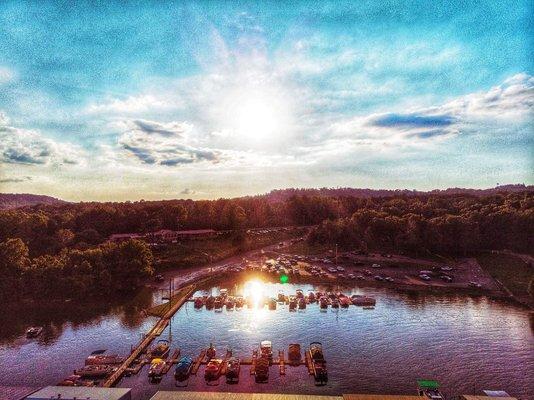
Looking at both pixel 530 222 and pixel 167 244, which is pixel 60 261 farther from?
pixel 530 222

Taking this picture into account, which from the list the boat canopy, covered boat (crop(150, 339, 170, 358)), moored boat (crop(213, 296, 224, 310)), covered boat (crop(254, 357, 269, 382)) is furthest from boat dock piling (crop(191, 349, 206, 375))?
the boat canopy

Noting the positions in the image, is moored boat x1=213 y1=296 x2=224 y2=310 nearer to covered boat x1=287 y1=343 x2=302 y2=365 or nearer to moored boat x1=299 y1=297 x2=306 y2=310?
moored boat x1=299 y1=297 x2=306 y2=310

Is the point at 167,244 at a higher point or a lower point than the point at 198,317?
higher

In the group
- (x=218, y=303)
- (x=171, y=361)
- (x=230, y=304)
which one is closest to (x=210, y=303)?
(x=218, y=303)

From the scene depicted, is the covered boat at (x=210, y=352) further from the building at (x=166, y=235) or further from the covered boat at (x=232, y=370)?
the building at (x=166, y=235)

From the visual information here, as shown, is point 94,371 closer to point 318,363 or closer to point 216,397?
point 216,397

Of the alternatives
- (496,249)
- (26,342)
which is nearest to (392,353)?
(26,342)
